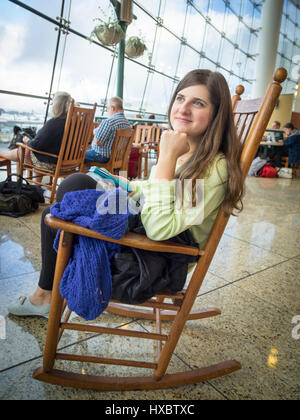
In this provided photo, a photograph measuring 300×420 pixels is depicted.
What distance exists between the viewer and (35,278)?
149 centimetres

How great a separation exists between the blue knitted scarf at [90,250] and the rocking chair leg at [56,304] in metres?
0.02

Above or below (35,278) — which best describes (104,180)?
above

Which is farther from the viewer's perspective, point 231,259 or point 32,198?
point 32,198

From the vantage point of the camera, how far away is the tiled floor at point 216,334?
940 millimetres

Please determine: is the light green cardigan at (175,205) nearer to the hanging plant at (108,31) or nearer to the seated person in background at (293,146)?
the hanging plant at (108,31)

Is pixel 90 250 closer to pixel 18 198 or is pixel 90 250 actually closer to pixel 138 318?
pixel 138 318

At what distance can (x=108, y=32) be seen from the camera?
13.5ft

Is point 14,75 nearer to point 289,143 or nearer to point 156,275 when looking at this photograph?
point 156,275

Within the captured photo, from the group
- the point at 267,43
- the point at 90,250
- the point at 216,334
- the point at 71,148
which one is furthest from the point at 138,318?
the point at 267,43

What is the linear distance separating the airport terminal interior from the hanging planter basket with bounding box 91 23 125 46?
4.14ft

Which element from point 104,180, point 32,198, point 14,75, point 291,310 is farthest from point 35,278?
point 14,75

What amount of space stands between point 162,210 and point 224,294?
1.00 meters

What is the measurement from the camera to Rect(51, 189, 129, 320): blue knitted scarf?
0.71 m
